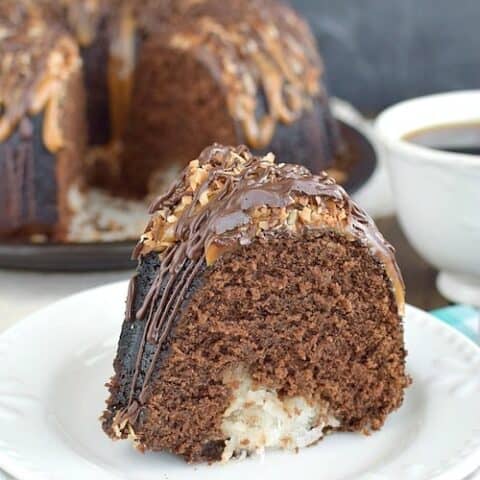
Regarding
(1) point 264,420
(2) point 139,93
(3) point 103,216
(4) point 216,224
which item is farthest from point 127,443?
(2) point 139,93

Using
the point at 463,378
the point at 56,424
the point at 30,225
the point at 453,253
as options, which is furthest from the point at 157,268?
the point at 30,225

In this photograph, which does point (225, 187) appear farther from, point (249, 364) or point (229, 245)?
point (249, 364)

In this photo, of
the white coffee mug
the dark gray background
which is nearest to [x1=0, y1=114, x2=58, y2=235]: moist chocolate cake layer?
the white coffee mug

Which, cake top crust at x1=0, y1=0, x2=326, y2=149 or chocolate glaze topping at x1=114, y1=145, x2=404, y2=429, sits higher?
chocolate glaze topping at x1=114, y1=145, x2=404, y2=429

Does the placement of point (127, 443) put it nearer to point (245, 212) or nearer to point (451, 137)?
point (245, 212)

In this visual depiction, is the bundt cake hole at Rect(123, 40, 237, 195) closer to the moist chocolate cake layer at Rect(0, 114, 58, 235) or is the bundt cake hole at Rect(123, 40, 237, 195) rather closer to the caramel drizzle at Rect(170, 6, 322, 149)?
the caramel drizzle at Rect(170, 6, 322, 149)

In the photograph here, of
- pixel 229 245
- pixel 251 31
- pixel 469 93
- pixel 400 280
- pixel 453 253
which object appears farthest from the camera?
pixel 251 31
